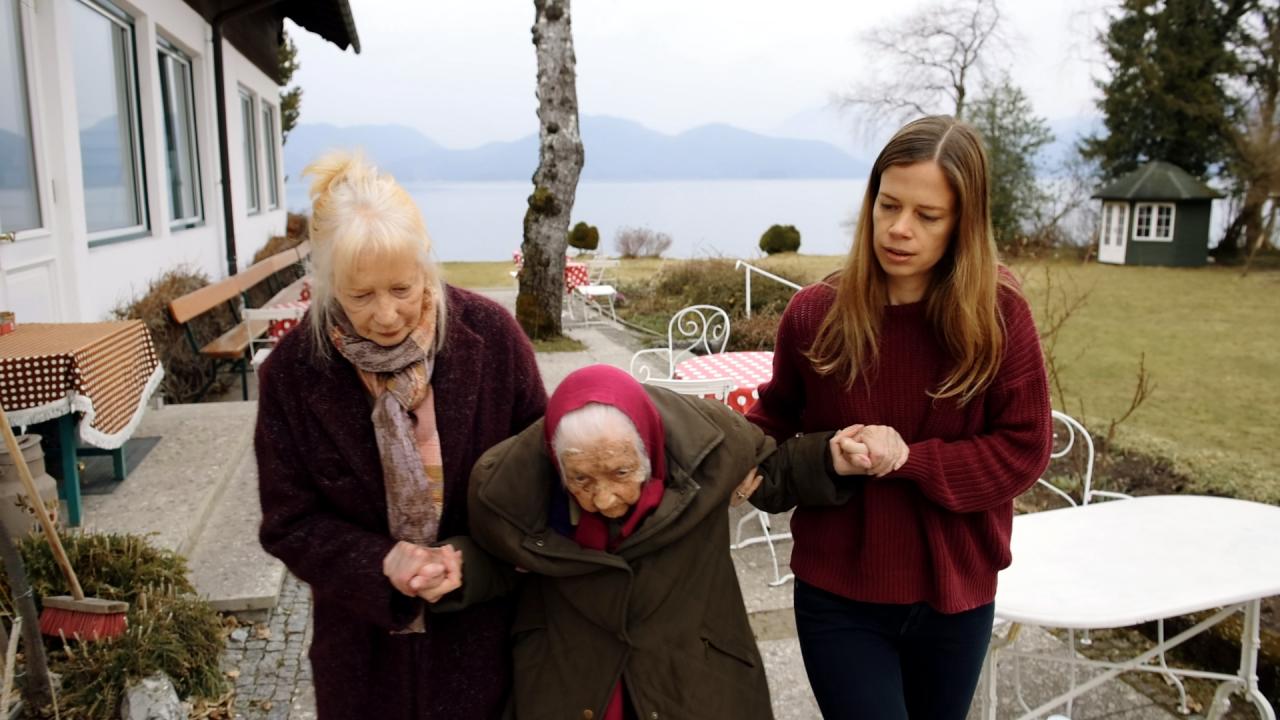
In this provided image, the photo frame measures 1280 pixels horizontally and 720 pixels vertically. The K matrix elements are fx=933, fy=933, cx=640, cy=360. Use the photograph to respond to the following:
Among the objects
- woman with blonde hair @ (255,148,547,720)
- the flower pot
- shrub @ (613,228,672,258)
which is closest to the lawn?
shrub @ (613,228,672,258)

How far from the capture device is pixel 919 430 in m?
1.77

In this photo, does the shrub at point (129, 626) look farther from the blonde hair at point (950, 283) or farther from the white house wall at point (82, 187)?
the white house wall at point (82, 187)

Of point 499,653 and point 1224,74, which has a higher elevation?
point 1224,74

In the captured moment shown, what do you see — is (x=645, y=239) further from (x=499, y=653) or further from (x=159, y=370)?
(x=499, y=653)

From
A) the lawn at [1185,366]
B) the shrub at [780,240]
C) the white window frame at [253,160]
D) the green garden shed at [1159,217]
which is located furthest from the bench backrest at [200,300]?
the green garden shed at [1159,217]

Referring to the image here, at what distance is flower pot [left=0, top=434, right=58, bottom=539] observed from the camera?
10.6 feet

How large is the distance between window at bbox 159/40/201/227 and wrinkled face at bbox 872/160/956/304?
8.30m

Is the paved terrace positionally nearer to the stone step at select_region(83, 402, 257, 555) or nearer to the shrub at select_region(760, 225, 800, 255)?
the stone step at select_region(83, 402, 257, 555)

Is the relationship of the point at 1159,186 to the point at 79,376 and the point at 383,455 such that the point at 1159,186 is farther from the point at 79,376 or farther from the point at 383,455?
the point at 383,455

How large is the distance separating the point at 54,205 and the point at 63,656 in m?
3.82

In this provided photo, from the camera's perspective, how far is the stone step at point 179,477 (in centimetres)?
384

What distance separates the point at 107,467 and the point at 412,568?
379cm

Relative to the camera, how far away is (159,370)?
4.75m

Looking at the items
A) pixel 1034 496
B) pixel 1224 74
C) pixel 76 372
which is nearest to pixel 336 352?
pixel 76 372
